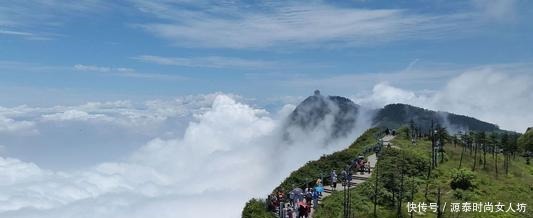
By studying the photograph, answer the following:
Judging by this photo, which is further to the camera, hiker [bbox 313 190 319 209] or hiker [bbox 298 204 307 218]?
hiker [bbox 313 190 319 209]

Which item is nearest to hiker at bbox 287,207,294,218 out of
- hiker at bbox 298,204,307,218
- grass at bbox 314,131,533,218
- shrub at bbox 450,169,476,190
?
hiker at bbox 298,204,307,218

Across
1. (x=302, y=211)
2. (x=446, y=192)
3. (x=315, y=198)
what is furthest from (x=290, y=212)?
(x=446, y=192)

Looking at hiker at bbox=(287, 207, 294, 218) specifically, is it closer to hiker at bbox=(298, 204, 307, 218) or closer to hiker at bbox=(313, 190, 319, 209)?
hiker at bbox=(298, 204, 307, 218)

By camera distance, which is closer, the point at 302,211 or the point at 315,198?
the point at 302,211

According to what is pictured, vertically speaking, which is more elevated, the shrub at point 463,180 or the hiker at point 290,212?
the shrub at point 463,180

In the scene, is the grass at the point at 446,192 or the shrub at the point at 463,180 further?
the shrub at the point at 463,180

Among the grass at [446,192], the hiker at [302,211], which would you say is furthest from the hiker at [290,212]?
the grass at [446,192]

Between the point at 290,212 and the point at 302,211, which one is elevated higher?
the point at 302,211

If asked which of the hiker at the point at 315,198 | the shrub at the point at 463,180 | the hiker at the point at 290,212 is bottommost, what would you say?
the hiker at the point at 290,212

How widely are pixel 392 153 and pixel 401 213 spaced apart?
22.6m

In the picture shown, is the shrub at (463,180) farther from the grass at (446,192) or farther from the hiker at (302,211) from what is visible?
the hiker at (302,211)

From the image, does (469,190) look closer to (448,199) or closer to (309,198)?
(448,199)

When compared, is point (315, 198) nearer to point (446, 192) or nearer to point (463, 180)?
point (446, 192)

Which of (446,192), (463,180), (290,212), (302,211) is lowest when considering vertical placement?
(290,212)
